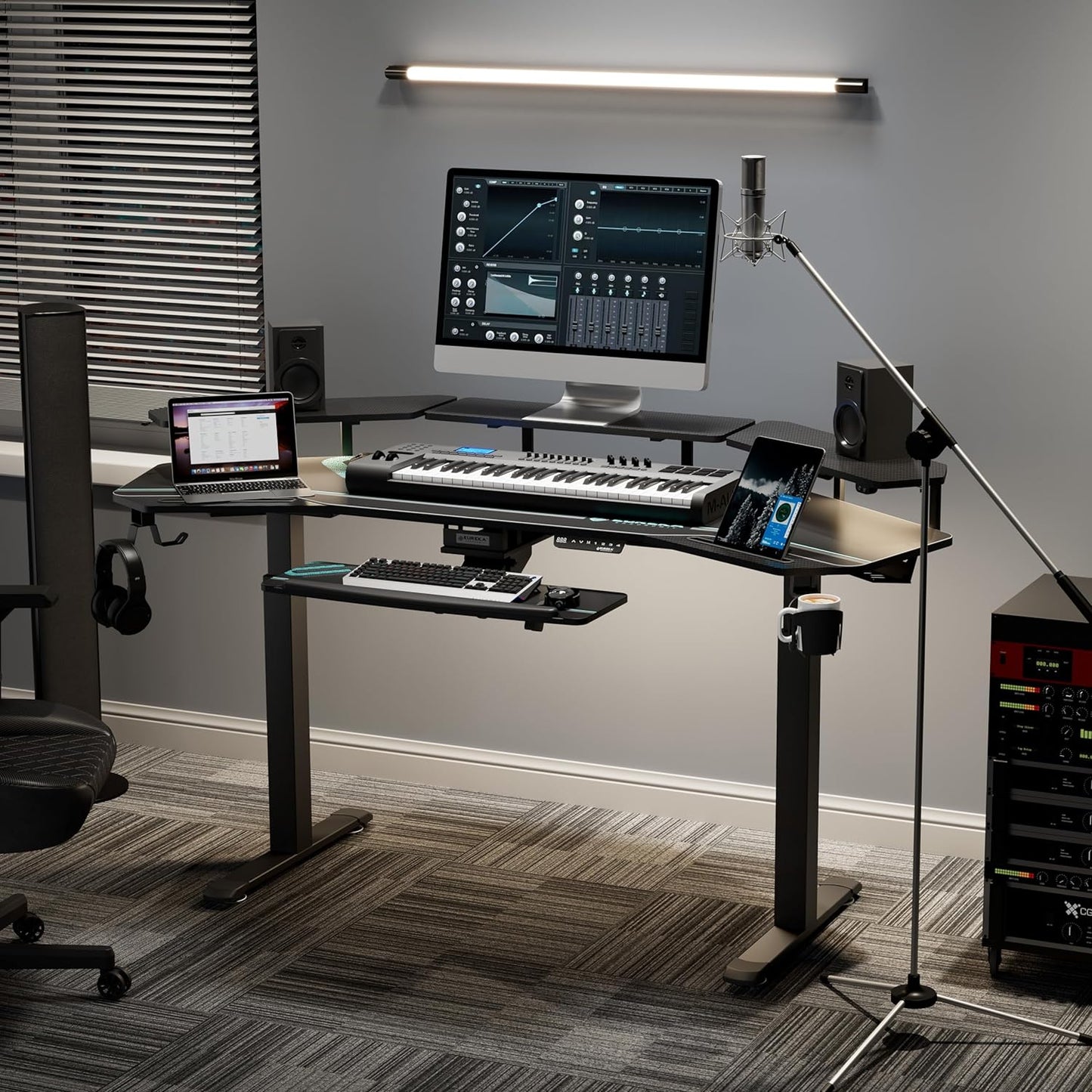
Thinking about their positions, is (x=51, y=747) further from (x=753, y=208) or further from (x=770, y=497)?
(x=753, y=208)

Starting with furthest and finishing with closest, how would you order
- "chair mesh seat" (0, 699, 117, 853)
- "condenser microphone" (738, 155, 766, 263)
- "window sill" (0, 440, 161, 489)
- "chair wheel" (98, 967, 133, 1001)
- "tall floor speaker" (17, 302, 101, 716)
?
1. "window sill" (0, 440, 161, 489)
2. "tall floor speaker" (17, 302, 101, 716)
3. "chair wheel" (98, 967, 133, 1001)
4. "condenser microphone" (738, 155, 766, 263)
5. "chair mesh seat" (0, 699, 117, 853)

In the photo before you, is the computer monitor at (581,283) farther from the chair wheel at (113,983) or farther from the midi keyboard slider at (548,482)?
the chair wheel at (113,983)

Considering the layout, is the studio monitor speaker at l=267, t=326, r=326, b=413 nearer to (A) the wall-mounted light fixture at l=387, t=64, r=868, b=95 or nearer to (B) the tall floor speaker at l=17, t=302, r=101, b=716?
(B) the tall floor speaker at l=17, t=302, r=101, b=716

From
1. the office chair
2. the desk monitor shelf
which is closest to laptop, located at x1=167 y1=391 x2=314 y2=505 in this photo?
the desk monitor shelf

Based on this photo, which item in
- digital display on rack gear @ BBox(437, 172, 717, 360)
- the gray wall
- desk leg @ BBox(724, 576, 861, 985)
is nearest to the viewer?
desk leg @ BBox(724, 576, 861, 985)

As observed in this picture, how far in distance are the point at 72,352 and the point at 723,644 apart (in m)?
1.65

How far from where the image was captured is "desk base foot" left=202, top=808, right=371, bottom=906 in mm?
3719

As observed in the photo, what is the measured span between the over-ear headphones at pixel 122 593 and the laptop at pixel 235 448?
0.18 metres

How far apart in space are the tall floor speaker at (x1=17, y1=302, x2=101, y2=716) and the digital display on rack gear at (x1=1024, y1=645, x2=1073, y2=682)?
2037 millimetres

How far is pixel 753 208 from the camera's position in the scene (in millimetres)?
3010

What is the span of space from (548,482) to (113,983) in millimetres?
1267

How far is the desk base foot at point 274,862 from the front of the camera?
3.72 m

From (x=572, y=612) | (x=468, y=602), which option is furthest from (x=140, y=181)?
(x=572, y=612)

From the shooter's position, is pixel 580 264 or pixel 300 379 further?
pixel 300 379
